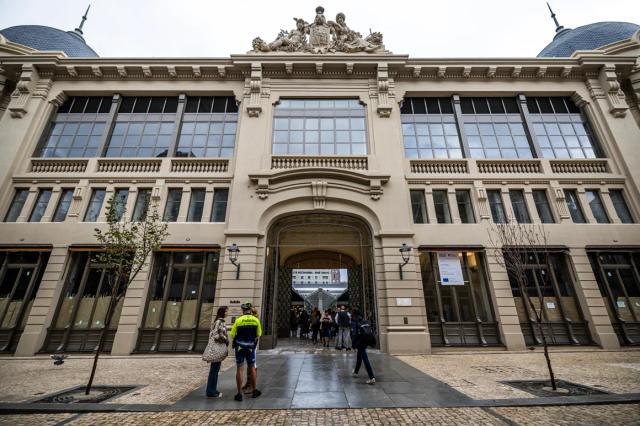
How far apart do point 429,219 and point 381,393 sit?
31.7 ft

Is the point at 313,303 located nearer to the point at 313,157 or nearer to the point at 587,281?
the point at 313,157

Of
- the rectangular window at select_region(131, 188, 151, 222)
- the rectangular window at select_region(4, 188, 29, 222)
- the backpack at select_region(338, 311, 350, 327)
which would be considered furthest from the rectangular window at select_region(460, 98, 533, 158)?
the rectangular window at select_region(4, 188, 29, 222)

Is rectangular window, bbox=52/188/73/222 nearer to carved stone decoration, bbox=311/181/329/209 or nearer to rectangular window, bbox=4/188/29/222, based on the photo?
rectangular window, bbox=4/188/29/222

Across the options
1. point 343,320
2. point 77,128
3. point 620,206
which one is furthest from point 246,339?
point 620,206

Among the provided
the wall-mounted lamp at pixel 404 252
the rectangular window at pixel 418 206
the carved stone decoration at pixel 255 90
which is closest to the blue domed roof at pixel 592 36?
the rectangular window at pixel 418 206

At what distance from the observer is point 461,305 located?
13.4m

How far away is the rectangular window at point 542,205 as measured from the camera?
46.9 feet

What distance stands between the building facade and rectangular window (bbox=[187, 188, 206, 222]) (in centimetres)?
7

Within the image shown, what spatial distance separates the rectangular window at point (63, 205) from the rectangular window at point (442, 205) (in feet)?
62.3

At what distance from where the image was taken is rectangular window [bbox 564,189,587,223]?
14.3m

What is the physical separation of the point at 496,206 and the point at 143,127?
20.3m

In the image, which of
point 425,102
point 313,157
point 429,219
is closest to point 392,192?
point 429,219

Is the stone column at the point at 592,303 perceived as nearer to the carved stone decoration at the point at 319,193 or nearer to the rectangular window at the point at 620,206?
the rectangular window at the point at 620,206

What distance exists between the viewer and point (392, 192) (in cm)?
1427
